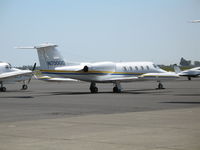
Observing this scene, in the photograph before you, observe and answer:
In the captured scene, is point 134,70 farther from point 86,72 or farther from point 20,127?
point 20,127

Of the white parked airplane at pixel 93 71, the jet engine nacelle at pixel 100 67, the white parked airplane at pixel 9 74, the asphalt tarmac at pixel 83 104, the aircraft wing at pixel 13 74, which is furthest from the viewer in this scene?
the white parked airplane at pixel 9 74

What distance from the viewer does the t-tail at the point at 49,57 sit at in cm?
4266

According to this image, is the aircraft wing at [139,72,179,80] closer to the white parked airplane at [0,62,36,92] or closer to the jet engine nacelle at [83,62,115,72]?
the jet engine nacelle at [83,62,115,72]

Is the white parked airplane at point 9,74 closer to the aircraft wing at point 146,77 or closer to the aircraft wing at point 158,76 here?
the aircraft wing at point 146,77

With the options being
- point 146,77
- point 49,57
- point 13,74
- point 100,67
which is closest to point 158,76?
point 146,77

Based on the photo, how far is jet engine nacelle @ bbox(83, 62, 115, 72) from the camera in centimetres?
4281

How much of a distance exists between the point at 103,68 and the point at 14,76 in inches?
474

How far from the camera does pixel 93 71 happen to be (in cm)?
4319

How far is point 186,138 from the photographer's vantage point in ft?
42.3

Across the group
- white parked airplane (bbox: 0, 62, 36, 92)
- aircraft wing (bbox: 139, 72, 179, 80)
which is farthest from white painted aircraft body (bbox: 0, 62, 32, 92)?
aircraft wing (bbox: 139, 72, 179, 80)

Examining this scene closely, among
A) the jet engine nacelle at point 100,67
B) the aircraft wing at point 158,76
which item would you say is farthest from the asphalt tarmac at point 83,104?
the jet engine nacelle at point 100,67

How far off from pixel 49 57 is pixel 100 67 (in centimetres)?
459

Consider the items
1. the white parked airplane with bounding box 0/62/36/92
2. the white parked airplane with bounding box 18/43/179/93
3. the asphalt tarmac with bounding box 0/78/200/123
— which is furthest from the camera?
the white parked airplane with bounding box 0/62/36/92

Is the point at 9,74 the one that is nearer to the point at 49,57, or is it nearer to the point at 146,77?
the point at 49,57
